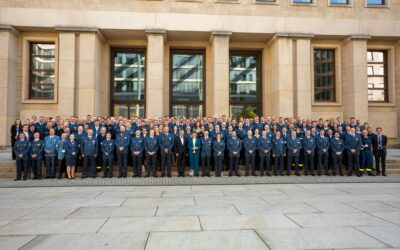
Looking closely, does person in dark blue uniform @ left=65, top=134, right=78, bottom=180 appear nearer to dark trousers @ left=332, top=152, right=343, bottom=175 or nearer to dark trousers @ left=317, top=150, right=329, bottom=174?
dark trousers @ left=317, top=150, right=329, bottom=174

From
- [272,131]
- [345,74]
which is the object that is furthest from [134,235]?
[345,74]

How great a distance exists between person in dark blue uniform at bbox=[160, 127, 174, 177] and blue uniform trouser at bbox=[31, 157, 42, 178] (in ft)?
15.5

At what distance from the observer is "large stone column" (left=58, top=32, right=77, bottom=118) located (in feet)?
62.2

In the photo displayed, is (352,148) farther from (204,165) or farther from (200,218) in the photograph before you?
(200,218)

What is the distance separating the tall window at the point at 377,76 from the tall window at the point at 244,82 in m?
8.36

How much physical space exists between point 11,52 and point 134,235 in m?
19.1

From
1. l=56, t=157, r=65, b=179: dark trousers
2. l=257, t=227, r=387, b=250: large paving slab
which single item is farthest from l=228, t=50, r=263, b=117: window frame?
l=257, t=227, r=387, b=250: large paving slab

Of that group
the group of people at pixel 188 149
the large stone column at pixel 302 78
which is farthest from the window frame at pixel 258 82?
the group of people at pixel 188 149

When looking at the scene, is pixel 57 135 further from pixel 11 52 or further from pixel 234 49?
pixel 234 49

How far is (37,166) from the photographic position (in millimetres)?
11758

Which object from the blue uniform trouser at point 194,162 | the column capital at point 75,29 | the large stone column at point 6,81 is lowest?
the blue uniform trouser at point 194,162

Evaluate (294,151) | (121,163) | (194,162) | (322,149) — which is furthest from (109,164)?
(322,149)

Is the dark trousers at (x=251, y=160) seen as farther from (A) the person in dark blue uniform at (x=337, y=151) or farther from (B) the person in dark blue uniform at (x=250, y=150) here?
(A) the person in dark blue uniform at (x=337, y=151)

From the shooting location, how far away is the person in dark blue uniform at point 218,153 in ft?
40.5
